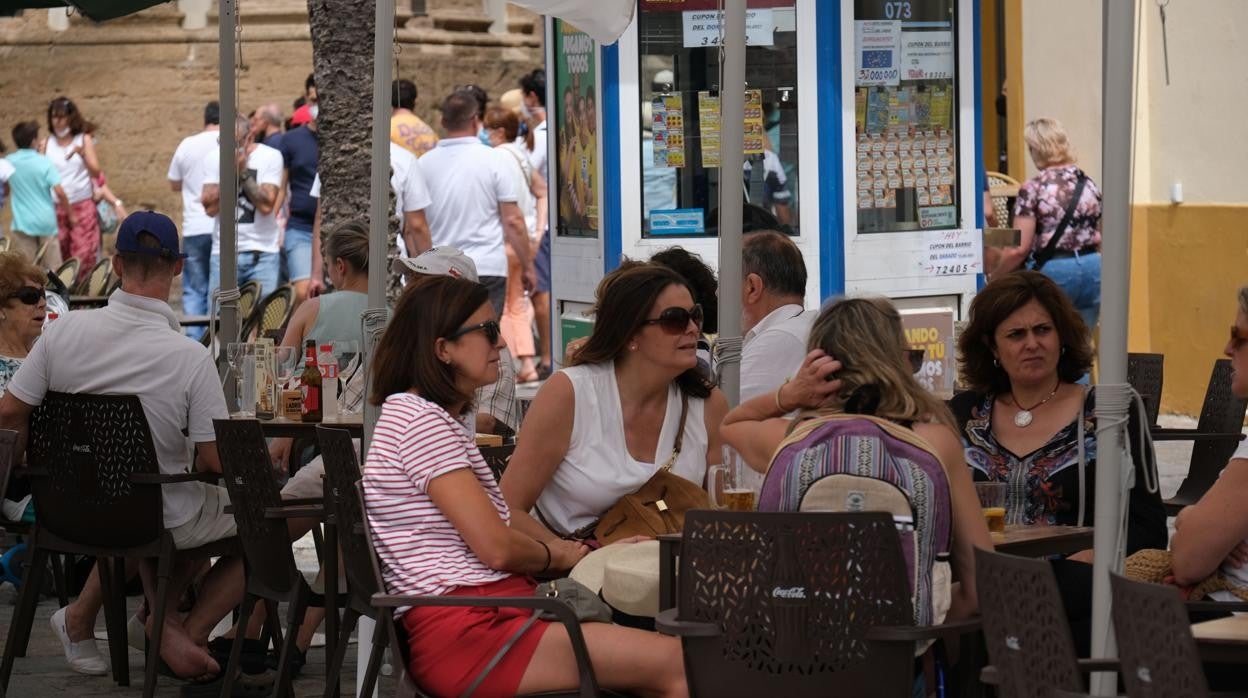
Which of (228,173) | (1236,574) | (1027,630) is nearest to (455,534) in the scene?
(1027,630)

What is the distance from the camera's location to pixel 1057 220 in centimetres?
1138

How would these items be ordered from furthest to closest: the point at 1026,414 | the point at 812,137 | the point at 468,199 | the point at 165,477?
the point at 468,199 → the point at 812,137 → the point at 165,477 → the point at 1026,414

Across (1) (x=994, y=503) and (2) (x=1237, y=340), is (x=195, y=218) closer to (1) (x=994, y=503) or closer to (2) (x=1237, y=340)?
(1) (x=994, y=503)

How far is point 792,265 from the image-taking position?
23.2 feet

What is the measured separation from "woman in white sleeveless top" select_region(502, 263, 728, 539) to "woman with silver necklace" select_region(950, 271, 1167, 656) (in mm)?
913

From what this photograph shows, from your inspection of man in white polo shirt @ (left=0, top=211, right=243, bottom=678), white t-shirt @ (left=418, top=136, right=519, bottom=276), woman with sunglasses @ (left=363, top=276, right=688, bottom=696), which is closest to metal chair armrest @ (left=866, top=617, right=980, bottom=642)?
woman with sunglasses @ (left=363, top=276, right=688, bottom=696)

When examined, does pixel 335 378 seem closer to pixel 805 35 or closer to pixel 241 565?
pixel 241 565

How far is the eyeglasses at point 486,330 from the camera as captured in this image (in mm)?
4799

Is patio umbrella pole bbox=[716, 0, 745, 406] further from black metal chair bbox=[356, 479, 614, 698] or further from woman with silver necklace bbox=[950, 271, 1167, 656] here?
black metal chair bbox=[356, 479, 614, 698]

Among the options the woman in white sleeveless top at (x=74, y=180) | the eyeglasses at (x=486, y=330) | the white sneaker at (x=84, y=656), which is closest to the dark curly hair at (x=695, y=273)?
A: the eyeglasses at (x=486, y=330)

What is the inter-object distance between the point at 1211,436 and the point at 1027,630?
433 centimetres

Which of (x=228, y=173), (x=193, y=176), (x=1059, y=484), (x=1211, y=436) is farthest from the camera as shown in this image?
(x=193, y=176)

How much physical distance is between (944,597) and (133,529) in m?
3.07

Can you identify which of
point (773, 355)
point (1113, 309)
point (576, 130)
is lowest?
point (773, 355)
